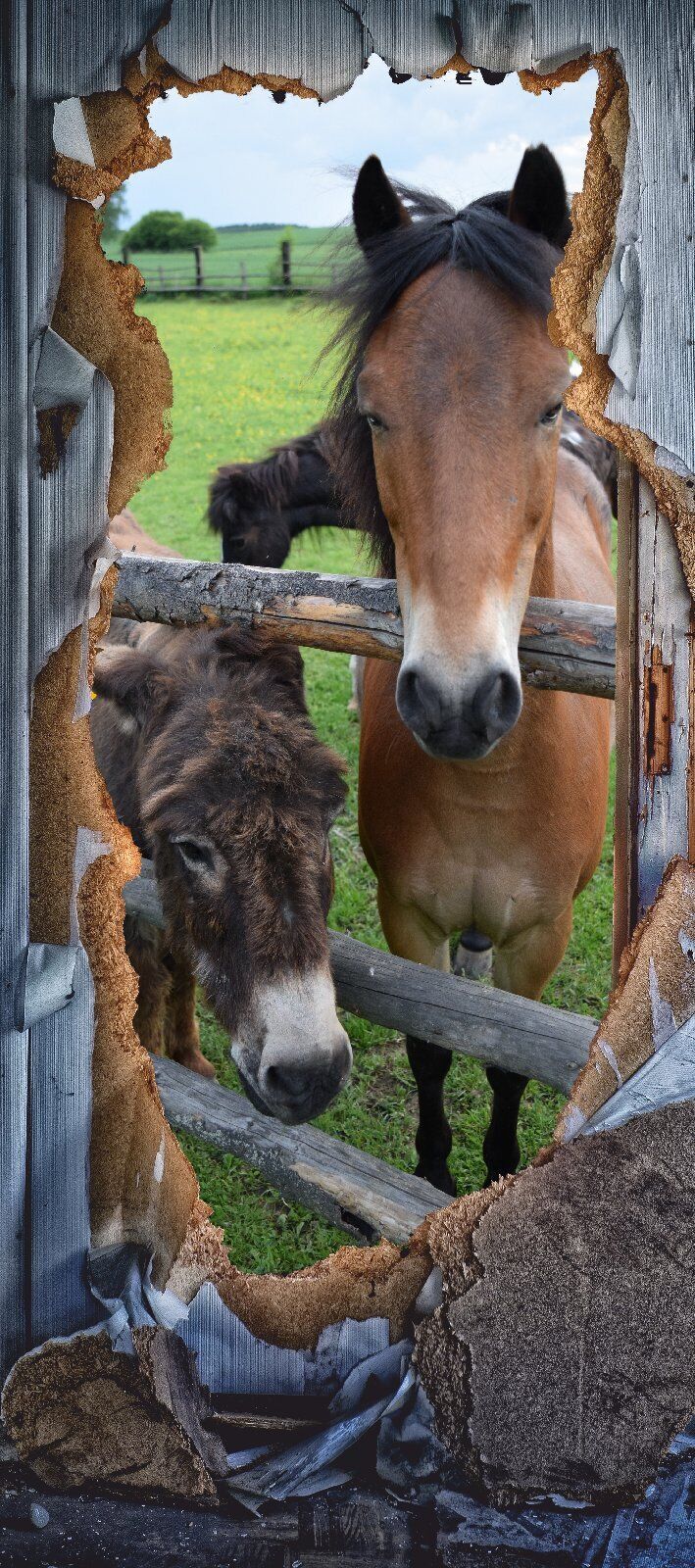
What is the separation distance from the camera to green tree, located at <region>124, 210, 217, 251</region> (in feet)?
119

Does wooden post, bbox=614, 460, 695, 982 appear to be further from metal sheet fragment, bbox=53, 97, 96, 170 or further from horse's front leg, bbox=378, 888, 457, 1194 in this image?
horse's front leg, bbox=378, 888, 457, 1194

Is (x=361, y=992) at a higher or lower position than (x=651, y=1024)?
lower

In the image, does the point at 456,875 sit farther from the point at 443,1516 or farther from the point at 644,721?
the point at 443,1516

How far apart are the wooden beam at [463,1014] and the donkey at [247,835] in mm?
612

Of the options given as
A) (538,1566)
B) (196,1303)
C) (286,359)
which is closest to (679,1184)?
(538,1566)

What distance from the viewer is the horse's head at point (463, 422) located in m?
2.03

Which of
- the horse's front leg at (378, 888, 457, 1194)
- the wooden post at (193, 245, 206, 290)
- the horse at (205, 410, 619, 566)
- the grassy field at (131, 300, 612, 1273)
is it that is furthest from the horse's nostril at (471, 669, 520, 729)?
the wooden post at (193, 245, 206, 290)

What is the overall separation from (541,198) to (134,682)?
147cm

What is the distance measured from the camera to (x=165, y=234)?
3681 cm

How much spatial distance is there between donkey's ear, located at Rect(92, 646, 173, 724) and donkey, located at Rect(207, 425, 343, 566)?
124cm

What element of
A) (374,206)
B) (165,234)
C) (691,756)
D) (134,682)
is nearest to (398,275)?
(374,206)

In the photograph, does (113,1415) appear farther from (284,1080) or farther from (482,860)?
(482,860)

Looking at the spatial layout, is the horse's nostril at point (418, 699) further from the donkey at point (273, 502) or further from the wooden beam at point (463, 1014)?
the donkey at point (273, 502)

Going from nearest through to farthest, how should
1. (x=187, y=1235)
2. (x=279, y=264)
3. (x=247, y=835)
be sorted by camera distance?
1. (x=187, y=1235)
2. (x=247, y=835)
3. (x=279, y=264)
